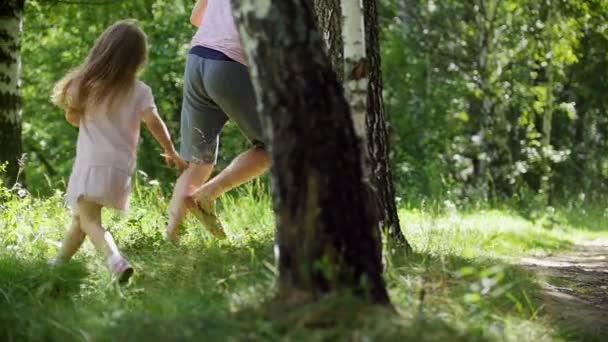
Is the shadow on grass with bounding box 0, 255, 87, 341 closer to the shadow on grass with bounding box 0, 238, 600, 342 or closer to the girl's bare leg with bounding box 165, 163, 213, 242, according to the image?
the shadow on grass with bounding box 0, 238, 600, 342

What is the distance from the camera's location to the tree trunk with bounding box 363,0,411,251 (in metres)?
6.08

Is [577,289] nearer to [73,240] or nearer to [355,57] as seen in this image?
[355,57]

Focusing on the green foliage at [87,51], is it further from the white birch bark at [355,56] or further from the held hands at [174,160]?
the white birch bark at [355,56]

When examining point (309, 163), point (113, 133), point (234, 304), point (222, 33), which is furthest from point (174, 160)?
point (309, 163)

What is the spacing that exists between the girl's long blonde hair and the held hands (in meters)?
0.45

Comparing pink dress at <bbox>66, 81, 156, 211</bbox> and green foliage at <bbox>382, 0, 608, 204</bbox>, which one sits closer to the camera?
pink dress at <bbox>66, 81, 156, 211</bbox>

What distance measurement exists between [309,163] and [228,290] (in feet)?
3.80

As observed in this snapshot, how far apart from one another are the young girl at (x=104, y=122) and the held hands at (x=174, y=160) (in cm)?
16

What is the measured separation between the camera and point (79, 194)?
17.3 ft

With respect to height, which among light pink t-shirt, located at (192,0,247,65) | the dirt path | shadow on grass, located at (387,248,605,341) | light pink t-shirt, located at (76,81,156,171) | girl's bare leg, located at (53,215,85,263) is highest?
light pink t-shirt, located at (192,0,247,65)

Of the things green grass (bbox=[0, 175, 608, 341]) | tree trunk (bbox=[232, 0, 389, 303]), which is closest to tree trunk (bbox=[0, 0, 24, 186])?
green grass (bbox=[0, 175, 608, 341])

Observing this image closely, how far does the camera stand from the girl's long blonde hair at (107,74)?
5.33m

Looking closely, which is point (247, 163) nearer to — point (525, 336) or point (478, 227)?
point (525, 336)

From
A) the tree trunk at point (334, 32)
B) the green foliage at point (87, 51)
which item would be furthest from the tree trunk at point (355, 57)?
the green foliage at point (87, 51)
